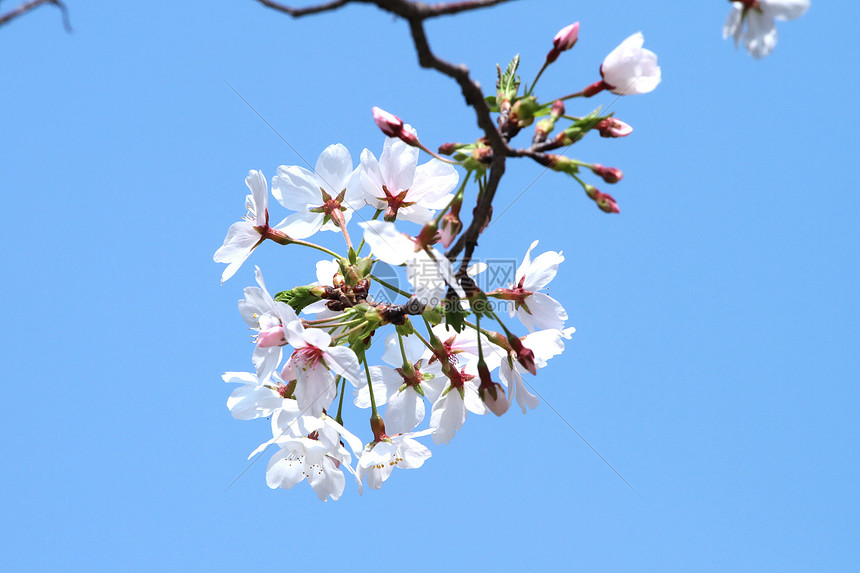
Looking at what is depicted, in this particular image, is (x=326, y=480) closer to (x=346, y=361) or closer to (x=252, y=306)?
(x=346, y=361)

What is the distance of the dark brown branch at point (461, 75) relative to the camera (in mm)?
1634

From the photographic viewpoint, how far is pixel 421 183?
3207 millimetres

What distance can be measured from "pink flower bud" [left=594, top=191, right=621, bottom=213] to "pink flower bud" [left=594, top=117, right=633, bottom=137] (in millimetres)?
281

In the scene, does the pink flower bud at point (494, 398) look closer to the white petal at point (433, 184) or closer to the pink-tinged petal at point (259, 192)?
the white petal at point (433, 184)

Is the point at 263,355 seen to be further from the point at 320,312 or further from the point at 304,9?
the point at 304,9

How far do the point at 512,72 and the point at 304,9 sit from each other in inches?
48.8

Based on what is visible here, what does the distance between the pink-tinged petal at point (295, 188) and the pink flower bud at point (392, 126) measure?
0.78 m

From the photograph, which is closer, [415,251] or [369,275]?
[415,251]

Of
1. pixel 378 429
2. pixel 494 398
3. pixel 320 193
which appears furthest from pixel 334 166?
pixel 494 398

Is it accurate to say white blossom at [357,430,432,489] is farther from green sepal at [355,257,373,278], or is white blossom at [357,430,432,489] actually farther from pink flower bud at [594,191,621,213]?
pink flower bud at [594,191,621,213]

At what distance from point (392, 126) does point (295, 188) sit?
34.9 inches

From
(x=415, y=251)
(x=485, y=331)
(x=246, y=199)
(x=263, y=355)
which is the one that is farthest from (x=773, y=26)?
(x=246, y=199)

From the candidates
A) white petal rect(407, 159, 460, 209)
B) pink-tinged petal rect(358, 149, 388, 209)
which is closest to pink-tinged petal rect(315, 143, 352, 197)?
pink-tinged petal rect(358, 149, 388, 209)

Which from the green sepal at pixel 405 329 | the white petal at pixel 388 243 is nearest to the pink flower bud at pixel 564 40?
the white petal at pixel 388 243
